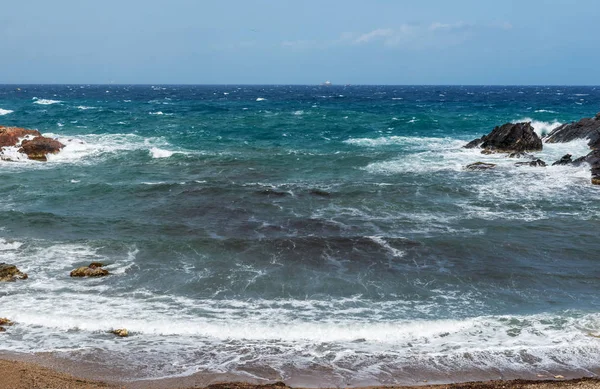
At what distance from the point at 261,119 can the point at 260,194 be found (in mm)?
43518

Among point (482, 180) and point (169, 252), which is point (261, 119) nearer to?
point (482, 180)

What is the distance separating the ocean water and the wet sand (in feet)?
1.45

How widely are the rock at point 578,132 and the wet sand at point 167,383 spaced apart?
38.3 meters

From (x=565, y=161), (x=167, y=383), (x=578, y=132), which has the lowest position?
(x=167, y=383)

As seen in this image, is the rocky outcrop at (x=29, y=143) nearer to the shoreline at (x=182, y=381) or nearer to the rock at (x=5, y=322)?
the rock at (x=5, y=322)

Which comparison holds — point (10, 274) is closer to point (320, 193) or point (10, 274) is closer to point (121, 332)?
point (121, 332)

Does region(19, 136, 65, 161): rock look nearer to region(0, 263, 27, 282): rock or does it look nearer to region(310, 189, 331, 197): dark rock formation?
region(310, 189, 331, 197): dark rock formation

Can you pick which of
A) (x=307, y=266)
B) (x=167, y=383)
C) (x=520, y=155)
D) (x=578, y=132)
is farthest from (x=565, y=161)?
(x=167, y=383)

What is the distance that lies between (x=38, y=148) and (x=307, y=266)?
3048 cm

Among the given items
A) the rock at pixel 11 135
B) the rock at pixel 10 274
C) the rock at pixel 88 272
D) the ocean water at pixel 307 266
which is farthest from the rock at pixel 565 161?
the rock at pixel 11 135

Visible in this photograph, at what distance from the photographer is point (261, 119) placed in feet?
236

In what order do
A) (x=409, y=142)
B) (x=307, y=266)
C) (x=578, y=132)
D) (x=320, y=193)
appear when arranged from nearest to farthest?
1. (x=307, y=266)
2. (x=320, y=193)
3. (x=578, y=132)
4. (x=409, y=142)

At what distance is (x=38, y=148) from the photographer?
41.0 meters

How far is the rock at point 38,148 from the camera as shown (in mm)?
40528
